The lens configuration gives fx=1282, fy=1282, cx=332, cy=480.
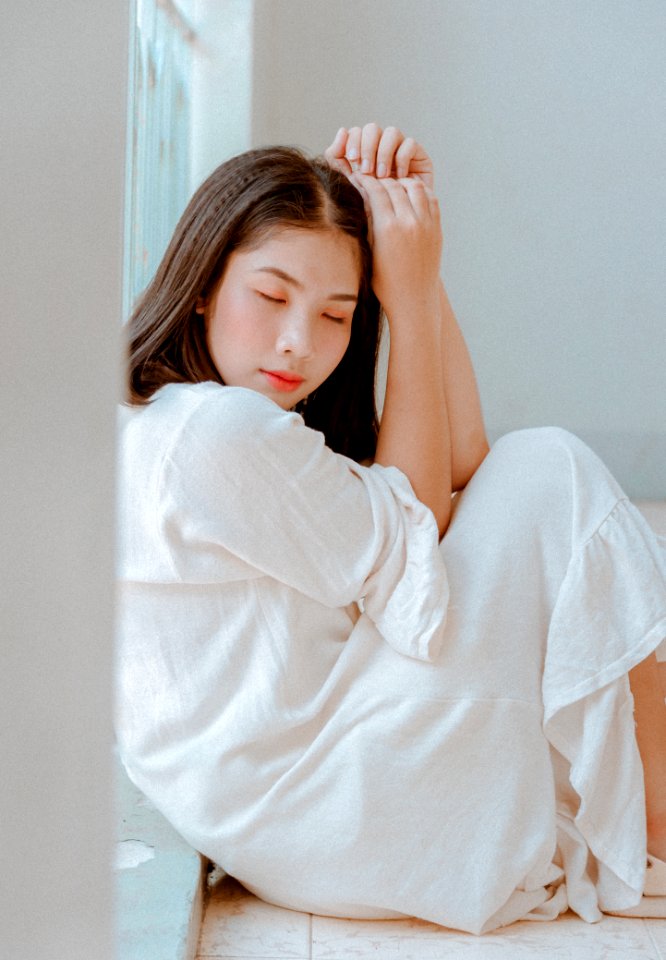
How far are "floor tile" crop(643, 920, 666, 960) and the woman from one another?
0.02 m

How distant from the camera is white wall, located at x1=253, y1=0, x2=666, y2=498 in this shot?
349 centimetres

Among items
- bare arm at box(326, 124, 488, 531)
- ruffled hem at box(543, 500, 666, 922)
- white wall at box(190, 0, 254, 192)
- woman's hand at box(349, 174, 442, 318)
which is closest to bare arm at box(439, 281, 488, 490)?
bare arm at box(326, 124, 488, 531)

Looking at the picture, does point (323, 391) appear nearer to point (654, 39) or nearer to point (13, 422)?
point (13, 422)

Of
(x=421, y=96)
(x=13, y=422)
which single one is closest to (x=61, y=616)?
(x=13, y=422)

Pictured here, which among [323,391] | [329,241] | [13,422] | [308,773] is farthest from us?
[323,391]

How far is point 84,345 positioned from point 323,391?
1.08 metres

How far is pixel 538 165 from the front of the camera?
3553 millimetres

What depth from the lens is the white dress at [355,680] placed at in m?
1.20

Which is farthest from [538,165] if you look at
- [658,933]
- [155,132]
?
[658,933]

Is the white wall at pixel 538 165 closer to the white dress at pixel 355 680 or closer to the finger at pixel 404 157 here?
the finger at pixel 404 157

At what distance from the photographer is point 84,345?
1.81 feet

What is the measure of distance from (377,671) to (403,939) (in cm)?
25

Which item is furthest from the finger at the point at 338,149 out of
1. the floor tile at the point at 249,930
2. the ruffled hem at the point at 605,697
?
the floor tile at the point at 249,930

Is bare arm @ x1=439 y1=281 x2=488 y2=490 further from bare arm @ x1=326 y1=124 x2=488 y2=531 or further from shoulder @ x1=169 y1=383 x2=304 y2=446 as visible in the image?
shoulder @ x1=169 y1=383 x2=304 y2=446
